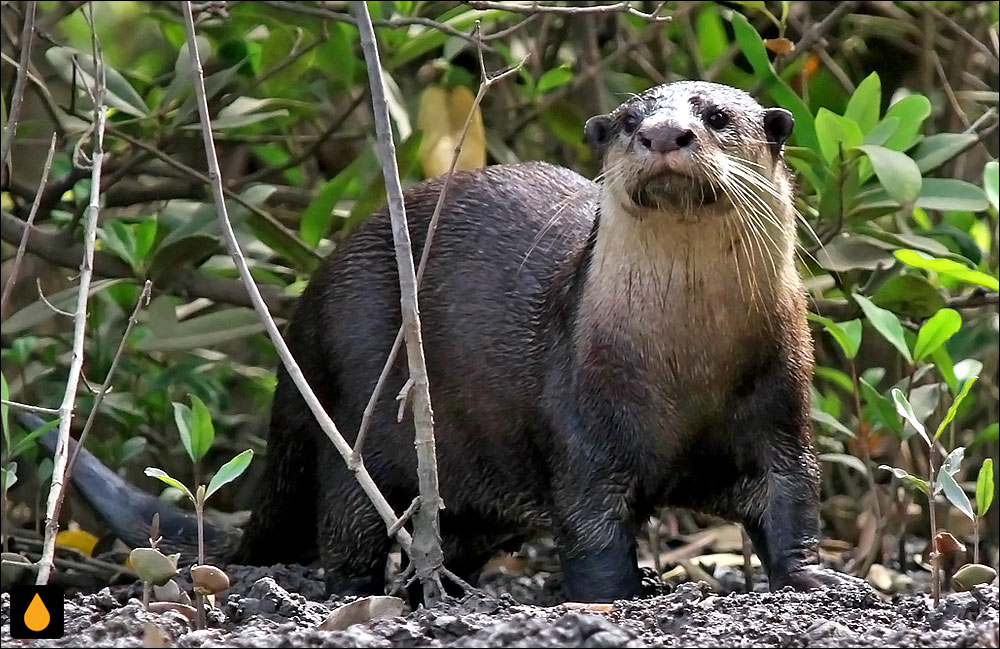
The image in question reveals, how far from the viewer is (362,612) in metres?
2.30

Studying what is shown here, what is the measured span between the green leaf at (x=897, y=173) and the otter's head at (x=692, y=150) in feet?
0.81

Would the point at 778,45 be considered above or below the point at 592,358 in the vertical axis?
above

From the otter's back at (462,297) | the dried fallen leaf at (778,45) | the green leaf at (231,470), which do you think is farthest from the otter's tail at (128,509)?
the dried fallen leaf at (778,45)

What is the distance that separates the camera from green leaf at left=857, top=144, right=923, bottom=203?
3176mm

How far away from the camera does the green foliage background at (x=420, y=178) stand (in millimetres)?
3486

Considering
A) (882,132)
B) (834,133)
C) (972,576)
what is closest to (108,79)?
(834,133)

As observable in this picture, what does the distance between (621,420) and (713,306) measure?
0.91ft

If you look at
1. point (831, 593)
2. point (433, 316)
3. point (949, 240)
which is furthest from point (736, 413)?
point (949, 240)

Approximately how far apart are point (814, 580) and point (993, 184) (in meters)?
1.09

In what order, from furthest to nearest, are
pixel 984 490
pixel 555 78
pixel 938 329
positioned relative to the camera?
pixel 555 78, pixel 938 329, pixel 984 490

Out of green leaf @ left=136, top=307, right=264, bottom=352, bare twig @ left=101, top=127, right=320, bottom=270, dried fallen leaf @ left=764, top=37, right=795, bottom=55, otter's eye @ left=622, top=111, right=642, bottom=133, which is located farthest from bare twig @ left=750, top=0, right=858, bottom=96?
green leaf @ left=136, top=307, right=264, bottom=352

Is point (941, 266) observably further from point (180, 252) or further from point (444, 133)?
point (180, 252)

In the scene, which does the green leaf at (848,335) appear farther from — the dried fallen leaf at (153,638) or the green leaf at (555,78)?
the dried fallen leaf at (153,638)

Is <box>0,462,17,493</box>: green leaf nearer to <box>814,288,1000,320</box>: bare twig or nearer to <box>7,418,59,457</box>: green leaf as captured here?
<box>7,418,59,457</box>: green leaf
